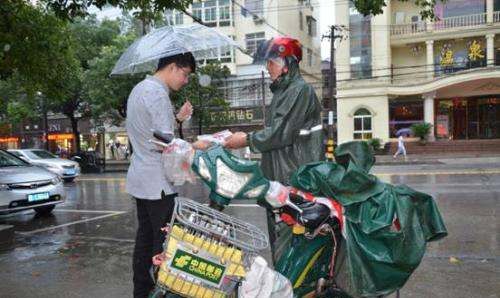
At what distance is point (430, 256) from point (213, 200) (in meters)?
4.37

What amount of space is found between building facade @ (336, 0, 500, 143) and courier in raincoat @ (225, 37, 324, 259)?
1281 inches

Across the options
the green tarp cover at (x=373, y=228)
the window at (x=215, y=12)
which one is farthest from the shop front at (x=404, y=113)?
the green tarp cover at (x=373, y=228)

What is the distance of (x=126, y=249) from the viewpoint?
6750mm

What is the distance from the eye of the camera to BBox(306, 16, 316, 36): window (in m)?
47.2

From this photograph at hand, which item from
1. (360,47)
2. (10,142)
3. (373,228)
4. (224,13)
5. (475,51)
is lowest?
(10,142)

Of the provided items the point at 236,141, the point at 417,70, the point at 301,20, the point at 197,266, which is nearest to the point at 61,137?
the point at 301,20

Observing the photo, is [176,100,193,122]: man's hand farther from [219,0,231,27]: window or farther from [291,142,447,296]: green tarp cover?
[219,0,231,27]: window

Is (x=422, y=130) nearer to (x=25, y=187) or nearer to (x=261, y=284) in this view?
(x=25, y=187)

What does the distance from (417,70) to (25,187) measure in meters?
30.8

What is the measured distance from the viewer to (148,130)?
3.27 metres

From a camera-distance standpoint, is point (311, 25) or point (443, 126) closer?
point (443, 126)

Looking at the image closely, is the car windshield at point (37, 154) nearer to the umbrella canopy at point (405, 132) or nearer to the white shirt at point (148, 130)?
the white shirt at point (148, 130)

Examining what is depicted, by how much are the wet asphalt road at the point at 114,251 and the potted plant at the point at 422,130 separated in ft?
69.6

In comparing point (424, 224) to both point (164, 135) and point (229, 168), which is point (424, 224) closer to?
point (229, 168)
